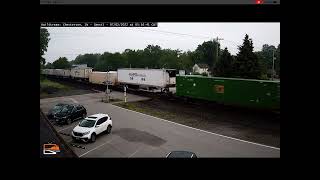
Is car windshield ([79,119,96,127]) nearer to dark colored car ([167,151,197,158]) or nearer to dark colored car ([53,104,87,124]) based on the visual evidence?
dark colored car ([53,104,87,124])

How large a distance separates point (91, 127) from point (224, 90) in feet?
44.1

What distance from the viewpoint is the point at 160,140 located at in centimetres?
629

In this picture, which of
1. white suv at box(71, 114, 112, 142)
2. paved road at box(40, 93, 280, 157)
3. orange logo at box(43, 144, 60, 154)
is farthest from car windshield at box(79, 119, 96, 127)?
orange logo at box(43, 144, 60, 154)

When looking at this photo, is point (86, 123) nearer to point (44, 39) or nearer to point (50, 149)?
point (50, 149)

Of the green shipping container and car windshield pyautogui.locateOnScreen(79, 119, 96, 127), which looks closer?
car windshield pyautogui.locateOnScreen(79, 119, 96, 127)

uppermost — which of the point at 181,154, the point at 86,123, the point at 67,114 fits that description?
the point at 67,114

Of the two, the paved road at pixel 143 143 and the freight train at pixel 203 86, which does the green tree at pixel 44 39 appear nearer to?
the paved road at pixel 143 143

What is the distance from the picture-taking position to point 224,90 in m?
18.2

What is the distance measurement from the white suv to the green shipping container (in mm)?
9192

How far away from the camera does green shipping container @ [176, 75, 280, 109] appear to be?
15.6 m

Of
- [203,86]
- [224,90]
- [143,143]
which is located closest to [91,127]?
[143,143]
